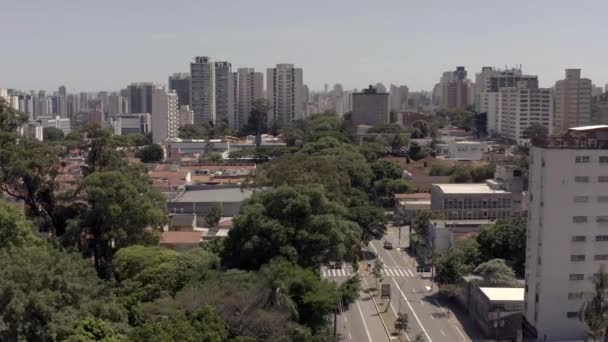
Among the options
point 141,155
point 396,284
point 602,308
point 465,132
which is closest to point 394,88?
point 465,132

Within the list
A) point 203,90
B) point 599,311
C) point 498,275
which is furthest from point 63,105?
point 599,311

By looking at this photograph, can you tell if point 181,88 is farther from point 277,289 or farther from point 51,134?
point 277,289

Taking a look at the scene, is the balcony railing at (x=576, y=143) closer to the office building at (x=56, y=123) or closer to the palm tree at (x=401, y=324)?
the palm tree at (x=401, y=324)

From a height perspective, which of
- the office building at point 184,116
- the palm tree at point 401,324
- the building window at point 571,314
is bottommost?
the palm tree at point 401,324

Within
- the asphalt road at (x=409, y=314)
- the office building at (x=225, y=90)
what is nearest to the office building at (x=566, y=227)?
the asphalt road at (x=409, y=314)

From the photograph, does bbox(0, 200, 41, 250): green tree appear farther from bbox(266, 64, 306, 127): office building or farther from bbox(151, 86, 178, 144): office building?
bbox(266, 64, 306, 127): office building

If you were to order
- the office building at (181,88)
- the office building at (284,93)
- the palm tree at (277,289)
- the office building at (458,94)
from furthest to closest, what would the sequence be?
1. the office building at (458,94)
2. the office building at (181,88)
3. the office building at (284,93)
4. the palm tree at (277,289)
